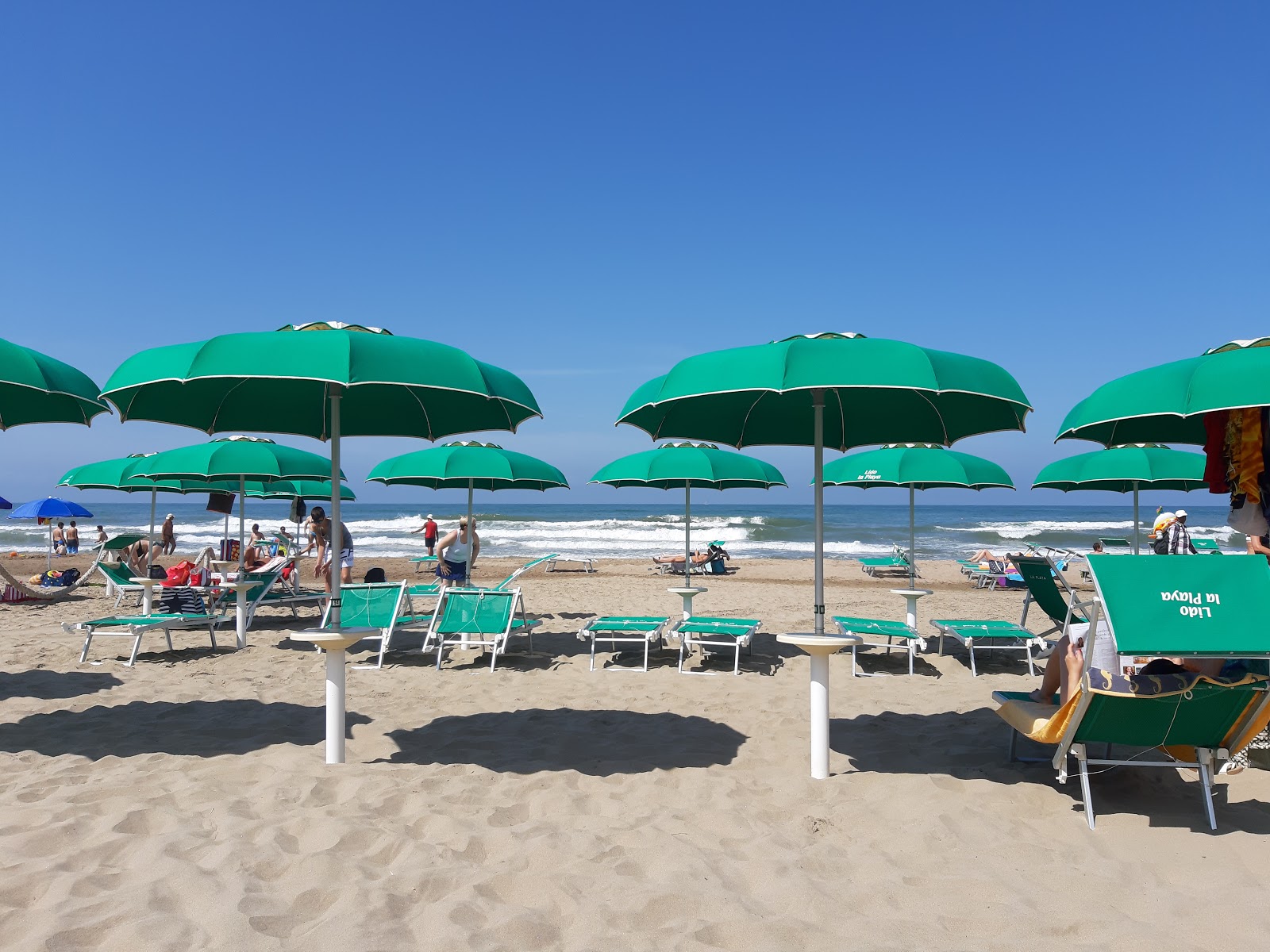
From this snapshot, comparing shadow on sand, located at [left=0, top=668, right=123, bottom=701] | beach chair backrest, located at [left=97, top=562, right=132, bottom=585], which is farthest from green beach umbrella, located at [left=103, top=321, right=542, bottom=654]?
beach chair backrest, located at [left=97, top=562, right=132, bottom=585]

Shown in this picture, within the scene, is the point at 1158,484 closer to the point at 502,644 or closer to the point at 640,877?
the point at 502,644

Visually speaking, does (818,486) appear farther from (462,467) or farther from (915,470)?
(462,467)

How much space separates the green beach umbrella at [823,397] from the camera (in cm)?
328

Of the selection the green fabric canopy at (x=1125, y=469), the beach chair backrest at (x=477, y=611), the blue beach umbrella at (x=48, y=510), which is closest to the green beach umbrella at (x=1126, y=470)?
the green fabric canopy at (x=1125, y=469)

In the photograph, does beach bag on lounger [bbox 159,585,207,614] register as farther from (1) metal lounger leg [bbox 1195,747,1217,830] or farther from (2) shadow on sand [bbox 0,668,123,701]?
(1) metal lounger leg [bbox 1195,747,1217,830]

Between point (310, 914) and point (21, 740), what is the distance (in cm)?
309

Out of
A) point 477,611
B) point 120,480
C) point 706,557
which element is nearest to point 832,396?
point 477,611

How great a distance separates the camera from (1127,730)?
133 inches

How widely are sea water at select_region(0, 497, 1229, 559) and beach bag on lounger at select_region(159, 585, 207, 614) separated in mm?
14385

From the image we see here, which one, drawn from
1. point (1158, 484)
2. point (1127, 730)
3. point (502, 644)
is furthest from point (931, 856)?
point (1158, 484)

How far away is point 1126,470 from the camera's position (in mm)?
8836

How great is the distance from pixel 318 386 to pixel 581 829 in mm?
3205

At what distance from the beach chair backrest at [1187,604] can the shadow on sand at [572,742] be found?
2.06 m

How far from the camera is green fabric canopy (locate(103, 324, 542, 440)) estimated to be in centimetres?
331
